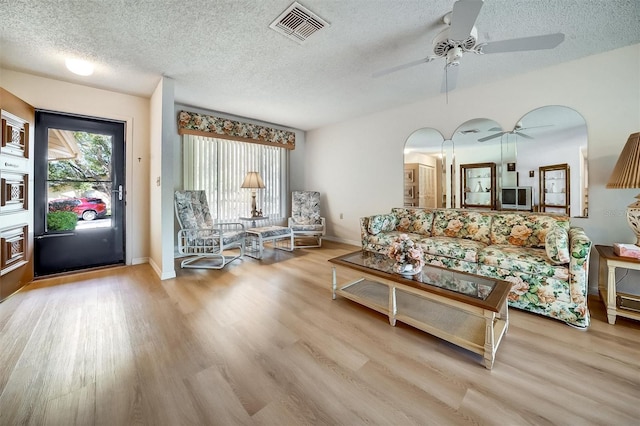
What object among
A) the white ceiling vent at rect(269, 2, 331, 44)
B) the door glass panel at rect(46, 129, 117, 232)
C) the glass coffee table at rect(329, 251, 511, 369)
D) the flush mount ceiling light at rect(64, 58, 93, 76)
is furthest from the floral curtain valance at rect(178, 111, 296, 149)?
the glass coffee table at rect(329, 251, 511, 369)

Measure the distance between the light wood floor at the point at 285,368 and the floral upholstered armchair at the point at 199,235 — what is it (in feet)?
3.47

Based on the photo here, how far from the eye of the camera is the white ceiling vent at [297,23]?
192 cm

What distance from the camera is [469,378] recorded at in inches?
55.3

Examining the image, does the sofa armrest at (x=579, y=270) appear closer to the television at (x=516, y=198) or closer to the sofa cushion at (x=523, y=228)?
the sofa cushion at (x=523, y=228)

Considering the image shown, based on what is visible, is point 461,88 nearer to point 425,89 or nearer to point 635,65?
point 425,89

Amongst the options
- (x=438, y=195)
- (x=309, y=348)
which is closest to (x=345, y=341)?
(x=309, y=348)

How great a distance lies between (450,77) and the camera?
264cm

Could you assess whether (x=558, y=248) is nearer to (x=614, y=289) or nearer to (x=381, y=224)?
(x=614, y=289)

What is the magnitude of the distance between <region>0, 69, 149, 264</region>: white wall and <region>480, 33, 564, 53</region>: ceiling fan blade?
420cm

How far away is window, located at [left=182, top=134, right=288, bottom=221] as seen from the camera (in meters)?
4.30

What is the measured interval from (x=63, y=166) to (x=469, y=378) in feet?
15.3

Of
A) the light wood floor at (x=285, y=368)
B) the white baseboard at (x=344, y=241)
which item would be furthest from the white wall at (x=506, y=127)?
the light wood floor at (x=285, y=368)

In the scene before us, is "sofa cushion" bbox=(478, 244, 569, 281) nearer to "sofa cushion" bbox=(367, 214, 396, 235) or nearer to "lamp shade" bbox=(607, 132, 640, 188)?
"lamp shade" bbox=(607, 132, 640, 188)

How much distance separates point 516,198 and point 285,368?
3.15m
